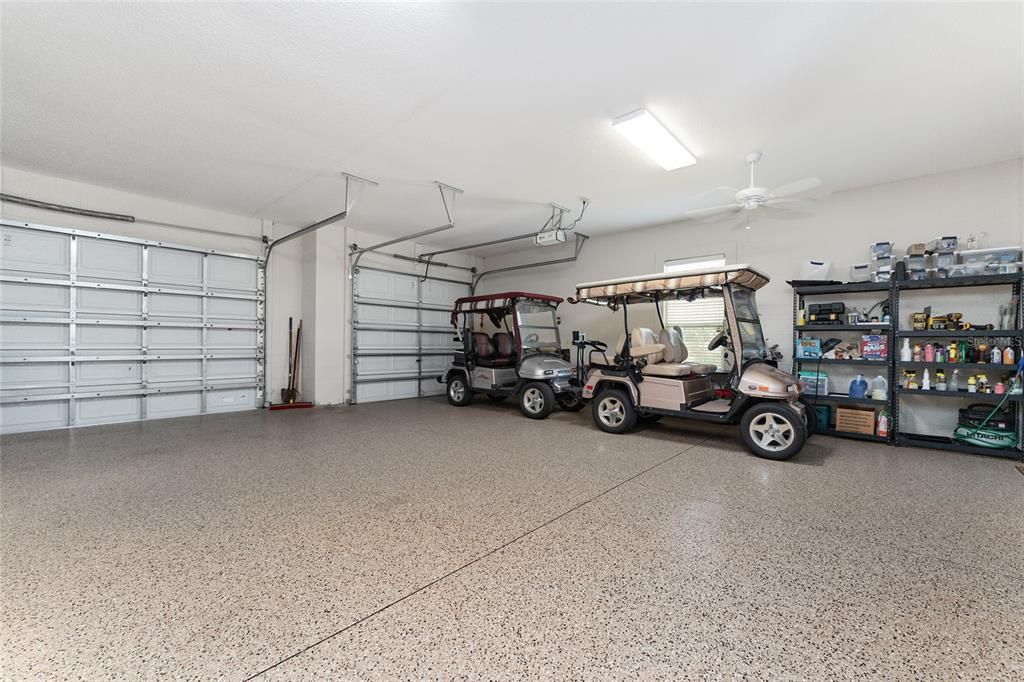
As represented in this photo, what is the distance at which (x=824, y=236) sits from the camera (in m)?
5.84

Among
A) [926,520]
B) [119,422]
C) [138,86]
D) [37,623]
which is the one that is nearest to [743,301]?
[926,520]

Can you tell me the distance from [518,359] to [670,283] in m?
2.80

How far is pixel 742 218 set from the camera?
6.52 metres

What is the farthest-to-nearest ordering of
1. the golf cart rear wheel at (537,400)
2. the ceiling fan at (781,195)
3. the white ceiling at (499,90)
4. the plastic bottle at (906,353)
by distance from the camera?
the golf cart rear wheel at (537,400) < the plastic bottle at (906,353) < the ceiling fan at (781,195) < the white ceiling at (499,90)

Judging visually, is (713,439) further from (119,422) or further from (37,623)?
(119,422)

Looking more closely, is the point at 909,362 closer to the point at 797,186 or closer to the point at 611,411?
the point at 797,186

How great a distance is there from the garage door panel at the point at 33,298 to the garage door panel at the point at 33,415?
1152 millimetres

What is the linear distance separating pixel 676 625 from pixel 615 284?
429 cm

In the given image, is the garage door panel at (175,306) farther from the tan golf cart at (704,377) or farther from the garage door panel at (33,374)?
the tan golf cart at (704,377)

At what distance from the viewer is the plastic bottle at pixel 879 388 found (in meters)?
5.04

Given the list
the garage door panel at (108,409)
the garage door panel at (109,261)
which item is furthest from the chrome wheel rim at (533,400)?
the garage door panel at (109,261)

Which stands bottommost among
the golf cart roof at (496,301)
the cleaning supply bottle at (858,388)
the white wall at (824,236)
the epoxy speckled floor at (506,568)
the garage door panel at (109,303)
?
the epoxy speckled floor at (506,568)

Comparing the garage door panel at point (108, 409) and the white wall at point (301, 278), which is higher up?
the white wall at point (301, 278)

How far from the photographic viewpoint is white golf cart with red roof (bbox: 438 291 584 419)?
21.5ft
